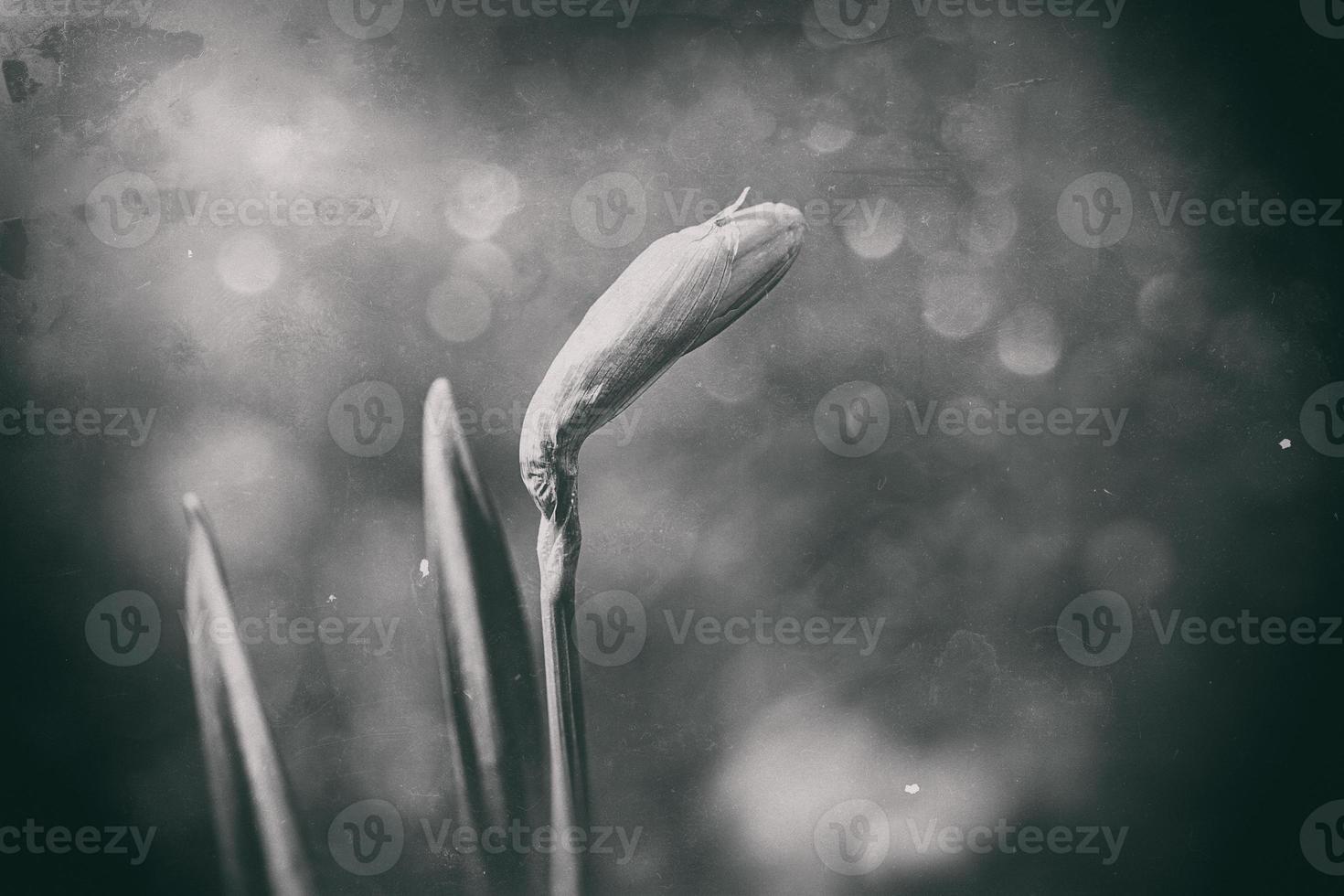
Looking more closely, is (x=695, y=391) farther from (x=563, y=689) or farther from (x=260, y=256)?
(x=260, y=256)

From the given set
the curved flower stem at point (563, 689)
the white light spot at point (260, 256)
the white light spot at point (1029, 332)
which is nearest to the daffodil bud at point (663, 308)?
the curved flower stem at point (563, 689)

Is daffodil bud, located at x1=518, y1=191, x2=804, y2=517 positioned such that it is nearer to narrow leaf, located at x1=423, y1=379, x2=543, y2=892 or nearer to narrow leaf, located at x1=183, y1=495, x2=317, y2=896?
narrow leaf, located at x1=423, y1=379, x2=543, y2=892

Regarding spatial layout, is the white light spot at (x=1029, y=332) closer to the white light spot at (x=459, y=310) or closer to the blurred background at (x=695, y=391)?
the blurred background at (x=695, y=391)

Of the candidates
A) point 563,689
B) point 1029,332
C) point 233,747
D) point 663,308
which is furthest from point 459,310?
point 1029,332

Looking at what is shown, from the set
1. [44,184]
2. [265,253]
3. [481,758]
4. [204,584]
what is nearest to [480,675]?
[481,758]

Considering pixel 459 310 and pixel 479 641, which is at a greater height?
pixel 459 310

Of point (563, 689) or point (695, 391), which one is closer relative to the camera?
point (563, 689)
